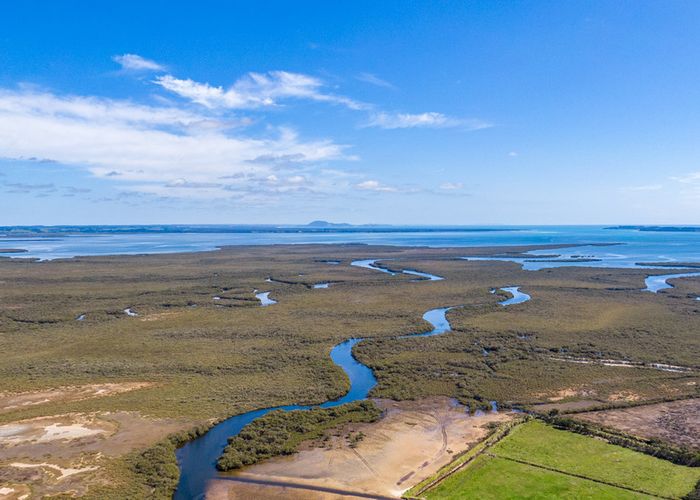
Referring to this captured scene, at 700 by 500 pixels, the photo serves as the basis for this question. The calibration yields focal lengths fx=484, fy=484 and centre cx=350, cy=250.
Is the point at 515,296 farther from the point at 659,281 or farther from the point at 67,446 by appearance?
the point at 67,446

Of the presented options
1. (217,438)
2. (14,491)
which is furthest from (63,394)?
(217,438)

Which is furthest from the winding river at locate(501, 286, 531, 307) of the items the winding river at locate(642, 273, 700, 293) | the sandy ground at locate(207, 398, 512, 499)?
the sandy ground at locate(207, 398, 512, 499)

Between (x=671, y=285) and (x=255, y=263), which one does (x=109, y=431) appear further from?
(x=255, y=263)

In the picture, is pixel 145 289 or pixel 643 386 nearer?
pixel 643 386

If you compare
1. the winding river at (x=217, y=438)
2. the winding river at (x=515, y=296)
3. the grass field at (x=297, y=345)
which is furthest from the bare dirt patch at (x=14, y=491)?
the winding river at (x=515, y=296)

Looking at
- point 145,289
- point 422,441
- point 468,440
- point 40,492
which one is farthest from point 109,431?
point 145,289

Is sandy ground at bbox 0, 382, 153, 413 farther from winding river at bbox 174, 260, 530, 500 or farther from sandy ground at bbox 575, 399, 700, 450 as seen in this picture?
sandy ground at bbox 575, 399, 700, 450
